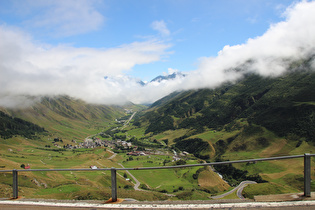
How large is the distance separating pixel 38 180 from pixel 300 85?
21126cm

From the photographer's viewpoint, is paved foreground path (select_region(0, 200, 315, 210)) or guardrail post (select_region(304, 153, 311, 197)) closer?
paved foreground path (select_region(0, 200, 315, 210))

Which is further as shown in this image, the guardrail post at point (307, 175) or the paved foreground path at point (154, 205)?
the guardrail post at point (307, 175)

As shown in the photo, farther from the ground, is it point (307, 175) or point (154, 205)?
point (307, 175)

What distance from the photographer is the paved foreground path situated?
641 centimetres

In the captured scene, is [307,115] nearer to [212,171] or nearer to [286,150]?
[286,150]

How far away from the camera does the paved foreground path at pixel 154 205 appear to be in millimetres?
6414

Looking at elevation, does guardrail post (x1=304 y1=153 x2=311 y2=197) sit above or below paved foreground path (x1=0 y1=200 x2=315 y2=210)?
above

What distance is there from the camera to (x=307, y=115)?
460ft

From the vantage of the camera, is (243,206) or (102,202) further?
(102,202)

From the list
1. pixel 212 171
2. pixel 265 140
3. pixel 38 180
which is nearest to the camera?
pixel 38 180

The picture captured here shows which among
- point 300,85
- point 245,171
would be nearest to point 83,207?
point 245,171

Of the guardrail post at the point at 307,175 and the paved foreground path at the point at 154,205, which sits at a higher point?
the guardrail post at the point at 307,175

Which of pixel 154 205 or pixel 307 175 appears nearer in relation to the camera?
pixel 307 175

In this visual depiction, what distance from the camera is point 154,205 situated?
7293 mm
